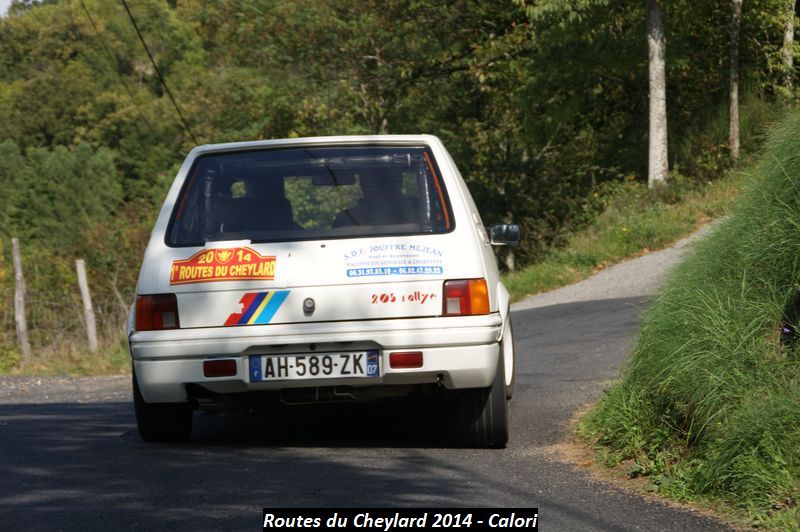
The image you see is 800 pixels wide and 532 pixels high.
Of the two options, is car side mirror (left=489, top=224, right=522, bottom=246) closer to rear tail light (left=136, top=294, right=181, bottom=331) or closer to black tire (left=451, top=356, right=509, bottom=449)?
black tire (left=451, top=356, right=509, bottom=449)

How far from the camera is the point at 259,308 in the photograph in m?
6.16

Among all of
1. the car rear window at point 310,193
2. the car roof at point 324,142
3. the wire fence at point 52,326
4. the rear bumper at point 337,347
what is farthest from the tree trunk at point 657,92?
the rear bumper at point 337,347

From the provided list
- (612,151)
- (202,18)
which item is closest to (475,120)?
(612,151)

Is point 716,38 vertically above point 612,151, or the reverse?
point 716,38

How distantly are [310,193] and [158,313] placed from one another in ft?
4.53

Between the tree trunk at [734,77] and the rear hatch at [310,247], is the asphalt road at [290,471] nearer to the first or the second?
the rear hatch at [310,247]

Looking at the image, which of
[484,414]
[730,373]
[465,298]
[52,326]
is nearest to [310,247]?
[465,298]

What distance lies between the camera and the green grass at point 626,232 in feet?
69.2

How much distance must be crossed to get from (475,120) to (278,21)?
7.31 metres

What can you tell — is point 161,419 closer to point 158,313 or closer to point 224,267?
point 158,313

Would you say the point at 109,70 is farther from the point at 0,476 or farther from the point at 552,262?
the point at 0,476

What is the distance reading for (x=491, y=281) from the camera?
6516 millimetres

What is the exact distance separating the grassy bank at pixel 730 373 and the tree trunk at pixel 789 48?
63.6 ft

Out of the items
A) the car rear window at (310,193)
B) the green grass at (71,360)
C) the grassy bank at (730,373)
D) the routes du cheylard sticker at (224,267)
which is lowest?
the green grass at (71,360)
